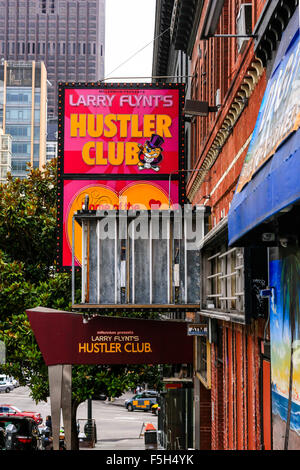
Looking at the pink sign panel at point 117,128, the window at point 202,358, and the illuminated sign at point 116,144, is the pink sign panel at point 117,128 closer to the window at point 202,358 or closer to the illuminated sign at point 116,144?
the illuminated sign at point 116,144

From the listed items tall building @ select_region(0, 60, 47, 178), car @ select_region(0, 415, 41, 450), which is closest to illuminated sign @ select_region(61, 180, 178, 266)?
car @ select_region(0, 415, 41, 450)

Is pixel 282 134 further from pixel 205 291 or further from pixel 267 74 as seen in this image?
pixel 205 291

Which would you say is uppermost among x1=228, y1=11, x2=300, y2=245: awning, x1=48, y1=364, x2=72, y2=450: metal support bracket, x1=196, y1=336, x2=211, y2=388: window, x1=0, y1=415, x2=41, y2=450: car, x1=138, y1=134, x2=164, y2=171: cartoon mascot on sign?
x1=138, y1=134, x2=164, y2=171: cartoon mascot on sign

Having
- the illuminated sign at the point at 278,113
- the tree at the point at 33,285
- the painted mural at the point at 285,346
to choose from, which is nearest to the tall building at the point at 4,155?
the tree at the point at 33,285

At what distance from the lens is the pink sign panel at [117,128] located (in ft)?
61.0

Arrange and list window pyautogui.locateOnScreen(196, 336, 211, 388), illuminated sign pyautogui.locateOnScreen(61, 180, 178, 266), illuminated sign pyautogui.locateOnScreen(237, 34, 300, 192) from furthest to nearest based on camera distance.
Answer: illuminated sign pyautogui.locateOnScreen(61, 180, 178, 266)
window pyautogui.locateOnScreen(196, 336, 211, 388)
illuminated sign pyautogui.locateOnScreen(237, 34, 300, 192)

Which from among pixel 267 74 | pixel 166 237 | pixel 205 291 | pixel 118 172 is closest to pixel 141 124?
pixel 118 172

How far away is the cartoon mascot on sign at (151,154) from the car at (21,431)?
1058cm

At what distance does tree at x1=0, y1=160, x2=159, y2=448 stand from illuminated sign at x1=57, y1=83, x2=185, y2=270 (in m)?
3.98

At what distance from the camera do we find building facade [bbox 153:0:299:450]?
8367 millimetres

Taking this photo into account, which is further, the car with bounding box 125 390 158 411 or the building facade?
the car with bounding box 125 390 158 411

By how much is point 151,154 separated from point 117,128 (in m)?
1.15

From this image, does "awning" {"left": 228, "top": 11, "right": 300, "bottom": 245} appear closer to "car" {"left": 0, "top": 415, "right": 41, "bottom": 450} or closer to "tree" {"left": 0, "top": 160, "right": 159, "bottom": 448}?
"tree" {"left": 0, "top": 160, "right": 159, "bottom": 448}

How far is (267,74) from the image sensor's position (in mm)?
9289
